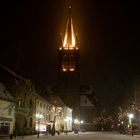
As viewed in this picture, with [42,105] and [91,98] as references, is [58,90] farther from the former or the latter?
[42,105]

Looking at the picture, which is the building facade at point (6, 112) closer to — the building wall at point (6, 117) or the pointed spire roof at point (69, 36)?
the building wall at point (6, 117)

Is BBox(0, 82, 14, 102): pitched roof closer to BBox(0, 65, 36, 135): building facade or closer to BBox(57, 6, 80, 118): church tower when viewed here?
BBox(0, 65, 36, 135): building facade

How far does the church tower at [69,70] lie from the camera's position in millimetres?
163375

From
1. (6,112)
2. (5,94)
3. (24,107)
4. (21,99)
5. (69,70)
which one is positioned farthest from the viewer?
(69,70)

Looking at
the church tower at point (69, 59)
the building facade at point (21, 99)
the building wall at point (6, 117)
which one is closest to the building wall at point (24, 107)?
the building facade at point (21, 99)

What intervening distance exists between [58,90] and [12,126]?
300 feet

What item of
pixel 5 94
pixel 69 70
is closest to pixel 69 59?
pixel 69 70

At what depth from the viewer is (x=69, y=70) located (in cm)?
16462

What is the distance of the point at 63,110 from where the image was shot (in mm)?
132500

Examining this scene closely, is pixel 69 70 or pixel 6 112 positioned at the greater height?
pixel 69 70

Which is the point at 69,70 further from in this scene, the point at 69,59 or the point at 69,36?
the point at 69,36

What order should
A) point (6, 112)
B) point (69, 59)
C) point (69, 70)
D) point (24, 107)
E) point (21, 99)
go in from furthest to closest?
point (69, 59), point (69, 70), point (24, 107), point (21, 99), point (6, 112)

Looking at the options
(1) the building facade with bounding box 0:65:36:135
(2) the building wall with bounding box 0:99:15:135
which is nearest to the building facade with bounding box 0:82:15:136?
(2) the building wall with bounding box 0:99:15:135

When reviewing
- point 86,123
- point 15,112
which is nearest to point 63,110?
point 86,123
